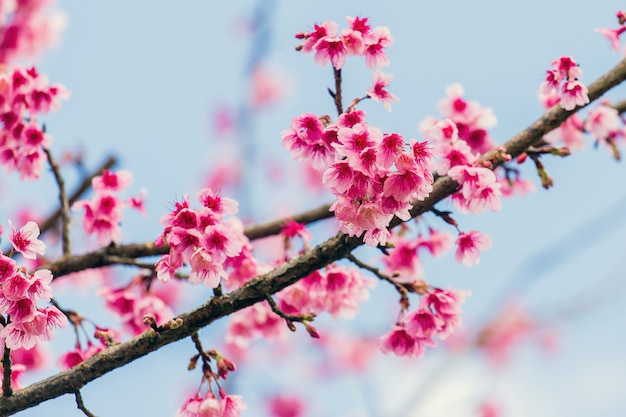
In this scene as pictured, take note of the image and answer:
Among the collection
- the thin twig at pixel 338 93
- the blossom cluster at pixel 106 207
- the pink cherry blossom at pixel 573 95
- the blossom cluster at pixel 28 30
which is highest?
the blossom cluster at pixel 28 30

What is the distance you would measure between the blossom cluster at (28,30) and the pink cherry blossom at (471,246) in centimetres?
633

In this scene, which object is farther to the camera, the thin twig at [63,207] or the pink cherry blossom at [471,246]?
the thin twig at [63,207]

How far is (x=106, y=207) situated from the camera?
455cm

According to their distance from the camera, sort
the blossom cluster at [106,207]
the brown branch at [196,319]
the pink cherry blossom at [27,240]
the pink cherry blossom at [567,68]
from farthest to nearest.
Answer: the blossom cluster at [106,207] → the pink cherry blossom at [567,68] → the brown branch at [196,319] → the pink cherry blossom at [27,240]

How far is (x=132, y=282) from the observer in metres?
4.64

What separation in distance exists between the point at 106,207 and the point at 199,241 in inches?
65.4

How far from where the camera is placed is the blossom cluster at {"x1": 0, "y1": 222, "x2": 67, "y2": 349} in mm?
2928

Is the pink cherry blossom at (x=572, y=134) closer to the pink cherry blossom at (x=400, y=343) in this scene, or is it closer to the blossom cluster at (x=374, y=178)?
the pink cherry blossom at (x=400, y=343)

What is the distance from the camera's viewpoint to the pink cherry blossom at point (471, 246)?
3.76 meters

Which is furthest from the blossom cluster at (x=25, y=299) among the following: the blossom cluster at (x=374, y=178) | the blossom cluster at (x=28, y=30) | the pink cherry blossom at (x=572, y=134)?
the blossom cluster at (x=28, y=30)

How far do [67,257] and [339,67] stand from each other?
2.38 m

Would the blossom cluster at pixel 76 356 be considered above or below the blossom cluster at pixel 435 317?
above

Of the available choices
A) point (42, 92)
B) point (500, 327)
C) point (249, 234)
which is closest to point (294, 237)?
point (249, 234)

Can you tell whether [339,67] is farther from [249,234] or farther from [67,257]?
[67,257]
